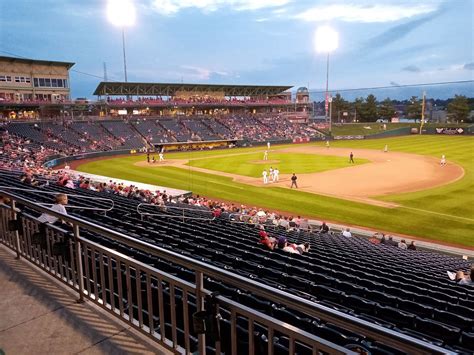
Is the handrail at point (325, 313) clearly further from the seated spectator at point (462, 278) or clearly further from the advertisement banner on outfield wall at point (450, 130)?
the advertisement banner on outfield wall at point (450, 130)

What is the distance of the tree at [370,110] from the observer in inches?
4673

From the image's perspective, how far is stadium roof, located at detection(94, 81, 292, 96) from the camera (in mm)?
73625

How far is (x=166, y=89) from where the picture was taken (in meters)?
80.3

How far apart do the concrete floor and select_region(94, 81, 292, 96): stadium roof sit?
70.8 m

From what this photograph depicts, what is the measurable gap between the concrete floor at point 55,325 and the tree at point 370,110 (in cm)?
12373

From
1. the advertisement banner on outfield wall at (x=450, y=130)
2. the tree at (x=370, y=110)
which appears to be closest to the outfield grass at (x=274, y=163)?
the advertisement banner on outfield wall at (x=450, y=130)

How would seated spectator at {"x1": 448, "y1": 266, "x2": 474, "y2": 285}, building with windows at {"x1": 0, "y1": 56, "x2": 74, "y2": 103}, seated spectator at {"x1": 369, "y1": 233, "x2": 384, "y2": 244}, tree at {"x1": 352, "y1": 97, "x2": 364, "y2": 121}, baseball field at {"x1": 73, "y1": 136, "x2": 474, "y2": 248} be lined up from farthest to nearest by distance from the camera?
tree at {"x1": 352, "y1": 97, "x2": 364, "y2": 121}, building with windows at {"x1": 0, "y1": 56, "x2": 74, "y2": 103}, baseball field at {"x1": 73, "y1": 136, "x2": 474, "y2": 248}, seated spectator at {"x1": 369, "y1": 233, "x2": 384, "y2": 244}, seated spectator at {"x1": 448, "y1": 266, "x2": 474, "y2": 285}

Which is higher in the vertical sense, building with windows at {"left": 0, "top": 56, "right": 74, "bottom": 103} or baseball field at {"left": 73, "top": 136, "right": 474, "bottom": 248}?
building with windows at {"left": 0, "top": 56, "right": 74, "bottom": 103}

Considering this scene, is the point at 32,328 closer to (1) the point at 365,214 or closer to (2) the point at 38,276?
(2) the point at 38,276

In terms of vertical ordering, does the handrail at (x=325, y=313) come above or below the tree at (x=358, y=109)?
below

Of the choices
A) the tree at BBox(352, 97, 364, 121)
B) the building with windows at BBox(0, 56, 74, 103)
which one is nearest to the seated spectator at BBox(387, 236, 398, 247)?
the building with windows at BBox(0, 56, 74, 103)

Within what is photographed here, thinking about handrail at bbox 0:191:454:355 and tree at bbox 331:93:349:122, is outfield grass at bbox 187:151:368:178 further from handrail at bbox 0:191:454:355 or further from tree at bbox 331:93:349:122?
tree at bbox 331:93:349:122

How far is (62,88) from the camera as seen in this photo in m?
68.6

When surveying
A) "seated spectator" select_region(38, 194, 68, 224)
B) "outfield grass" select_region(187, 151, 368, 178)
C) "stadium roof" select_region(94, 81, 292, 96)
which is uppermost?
"stadium roof" select_region(94, 81, 292, 96)
